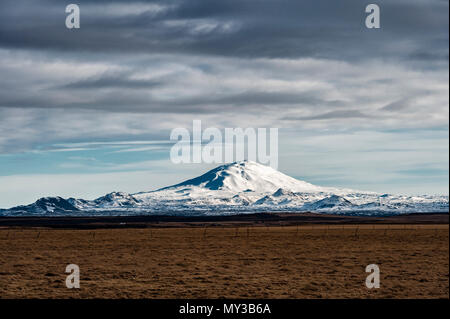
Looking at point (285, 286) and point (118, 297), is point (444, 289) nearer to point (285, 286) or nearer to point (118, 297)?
point (285, 286)

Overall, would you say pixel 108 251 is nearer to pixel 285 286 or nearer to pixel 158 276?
pixel 158 276

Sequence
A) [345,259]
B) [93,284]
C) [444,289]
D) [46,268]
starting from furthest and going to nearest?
[345,259] → [46,268] → [93,284] → [444,289]

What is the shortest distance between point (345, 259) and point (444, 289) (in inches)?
748

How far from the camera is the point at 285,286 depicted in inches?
1443

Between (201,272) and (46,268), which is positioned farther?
(46,268)

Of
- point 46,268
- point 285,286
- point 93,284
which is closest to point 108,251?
point 46,268

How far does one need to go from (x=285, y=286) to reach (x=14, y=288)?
1687 cm

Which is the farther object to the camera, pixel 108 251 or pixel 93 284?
pixel 108 251
